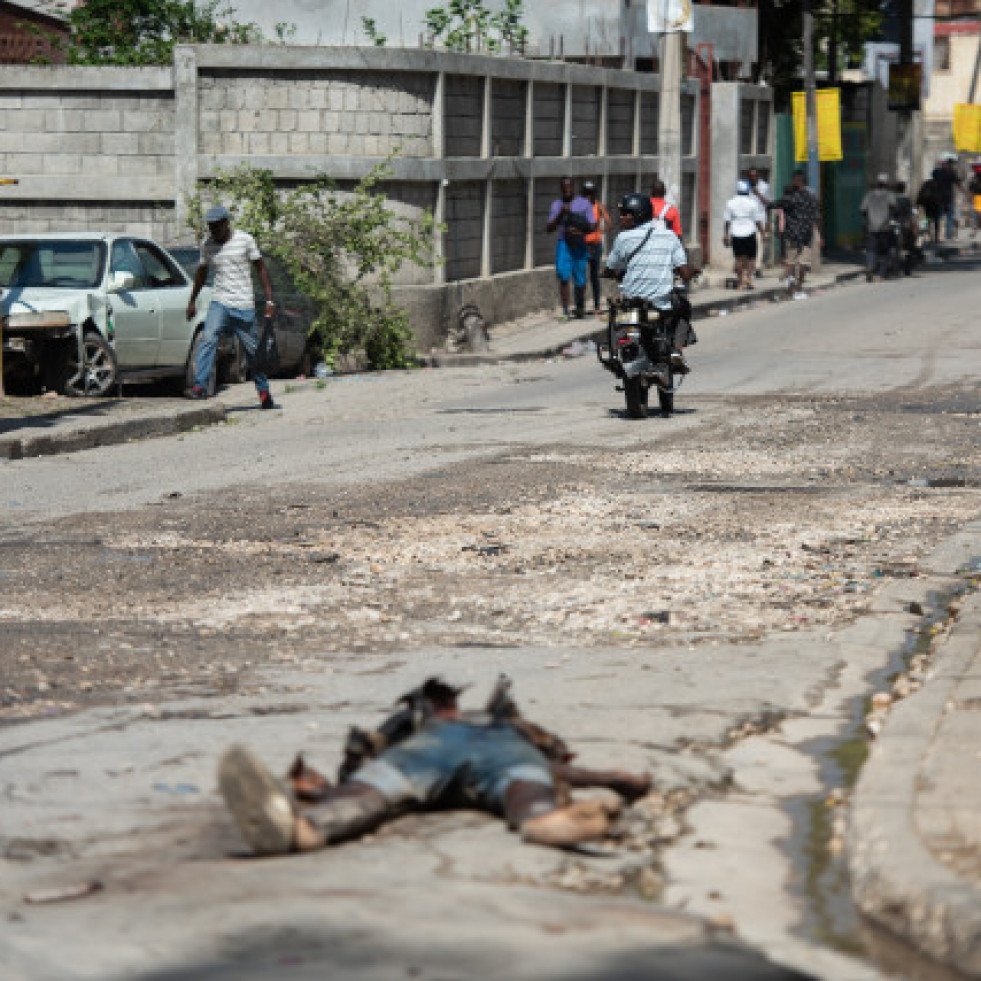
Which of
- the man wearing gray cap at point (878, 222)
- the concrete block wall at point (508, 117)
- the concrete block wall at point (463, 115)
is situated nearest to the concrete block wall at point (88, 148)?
the concrete block wall at point (463, 115)

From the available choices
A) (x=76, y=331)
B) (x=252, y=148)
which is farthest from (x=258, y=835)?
(x=252, y=148)

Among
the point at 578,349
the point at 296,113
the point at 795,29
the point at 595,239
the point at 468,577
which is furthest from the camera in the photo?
the point at 795,29

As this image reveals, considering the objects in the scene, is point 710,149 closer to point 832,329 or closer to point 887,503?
point 832,329

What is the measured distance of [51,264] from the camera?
18.2 metres

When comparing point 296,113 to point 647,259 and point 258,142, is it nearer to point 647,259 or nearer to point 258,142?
point 258,142

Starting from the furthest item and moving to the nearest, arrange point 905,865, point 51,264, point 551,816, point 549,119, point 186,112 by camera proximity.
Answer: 1. point 549,119
2. point 186,112
3. point 51,264
4. point 551,816
5. point 905,865

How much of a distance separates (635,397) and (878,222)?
2222 centimetres

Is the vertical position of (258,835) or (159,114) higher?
(159,114)

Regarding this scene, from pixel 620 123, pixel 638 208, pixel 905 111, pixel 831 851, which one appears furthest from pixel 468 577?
pixel 905 111

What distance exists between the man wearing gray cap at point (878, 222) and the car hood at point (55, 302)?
2181cm

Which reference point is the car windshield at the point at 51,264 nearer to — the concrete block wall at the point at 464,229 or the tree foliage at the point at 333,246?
the tree foliage at the point at 333,246

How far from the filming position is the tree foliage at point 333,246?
21.7 m

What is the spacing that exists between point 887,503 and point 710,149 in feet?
92.9

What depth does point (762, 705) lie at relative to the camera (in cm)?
692
